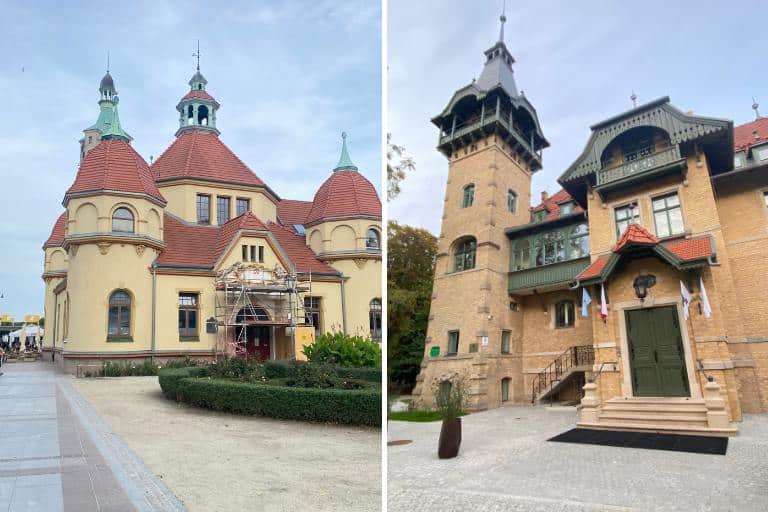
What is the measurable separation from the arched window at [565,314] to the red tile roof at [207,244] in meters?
11.9

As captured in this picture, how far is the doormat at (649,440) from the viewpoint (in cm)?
713

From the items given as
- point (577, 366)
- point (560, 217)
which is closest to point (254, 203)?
point (560, 217)

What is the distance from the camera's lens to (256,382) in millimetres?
11656

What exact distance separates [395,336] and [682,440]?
9.29 m

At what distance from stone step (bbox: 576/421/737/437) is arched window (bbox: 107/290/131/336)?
17227mm

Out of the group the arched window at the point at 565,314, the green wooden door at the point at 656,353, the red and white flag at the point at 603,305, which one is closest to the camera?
the green wooden door at the point at 656,353

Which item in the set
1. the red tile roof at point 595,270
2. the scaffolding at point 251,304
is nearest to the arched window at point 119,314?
the scaffolding at point 251,304

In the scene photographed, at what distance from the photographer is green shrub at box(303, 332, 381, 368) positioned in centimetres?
1470

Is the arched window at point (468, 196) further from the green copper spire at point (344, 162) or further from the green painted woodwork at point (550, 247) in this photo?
the green copper spire at point (344, 162)

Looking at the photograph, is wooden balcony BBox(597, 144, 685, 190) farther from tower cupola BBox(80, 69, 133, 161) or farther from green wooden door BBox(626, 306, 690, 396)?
tower cupola BBox(80, 69, 133, 161)

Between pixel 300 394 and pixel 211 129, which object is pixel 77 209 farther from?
pixel 300 394

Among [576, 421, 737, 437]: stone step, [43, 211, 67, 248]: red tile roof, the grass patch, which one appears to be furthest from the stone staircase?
[43, 211, 67, 248]: red tile roof

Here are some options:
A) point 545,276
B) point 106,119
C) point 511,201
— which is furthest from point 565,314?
point 106,119

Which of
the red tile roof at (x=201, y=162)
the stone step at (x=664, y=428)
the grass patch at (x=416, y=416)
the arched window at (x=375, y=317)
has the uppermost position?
the red tile roof at (x=201, y=162)
